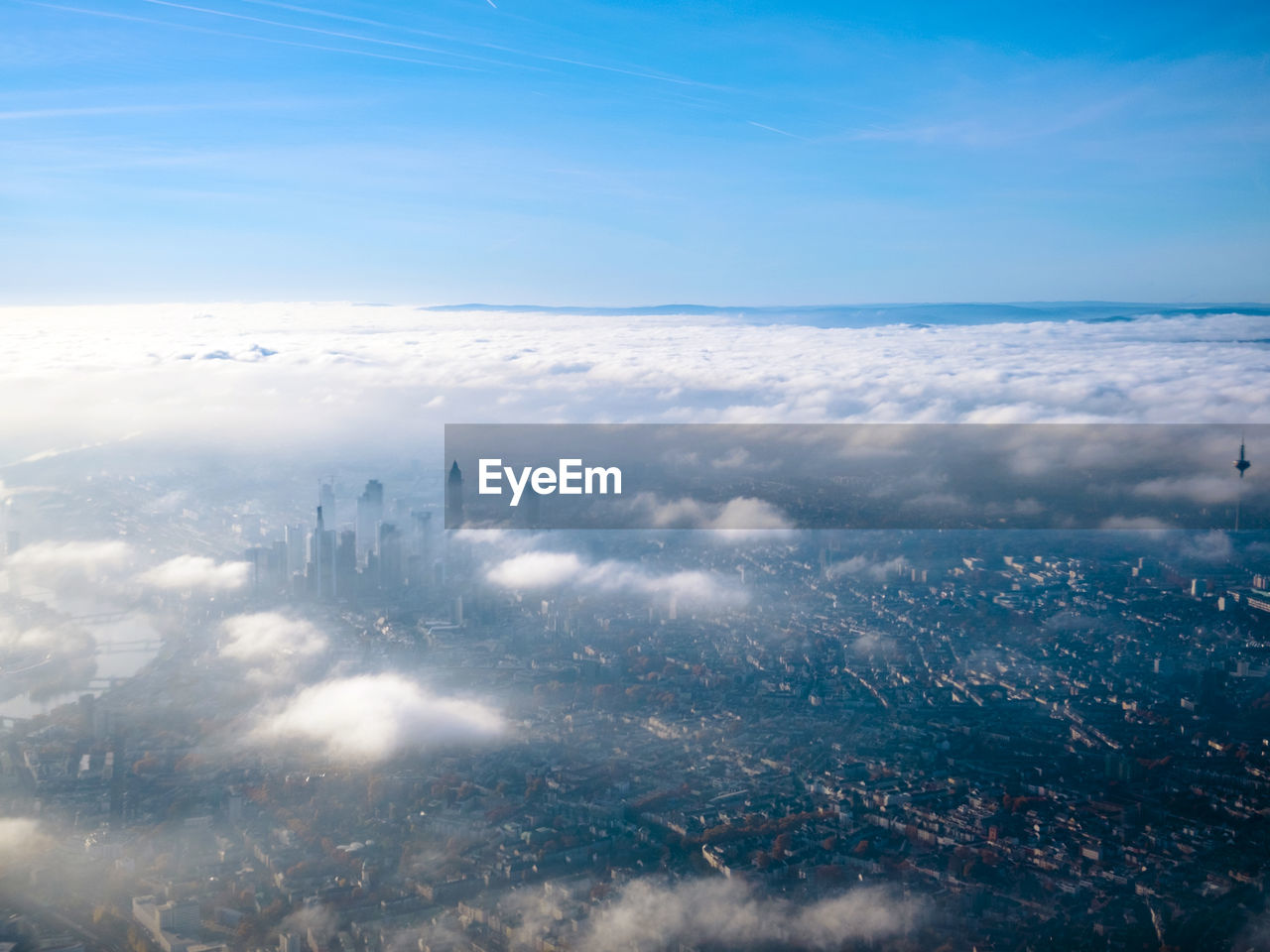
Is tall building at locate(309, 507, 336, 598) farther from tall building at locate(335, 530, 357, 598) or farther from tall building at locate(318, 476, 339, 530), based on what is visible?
tall building at locate(318, 476, 339, 530)

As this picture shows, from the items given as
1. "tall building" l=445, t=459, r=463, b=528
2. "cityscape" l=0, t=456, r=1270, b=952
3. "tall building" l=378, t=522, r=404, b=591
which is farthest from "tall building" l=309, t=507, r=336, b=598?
"tall building" l=445, t=459, r=463, b=528

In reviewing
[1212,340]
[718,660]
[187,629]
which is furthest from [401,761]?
[1212,340]

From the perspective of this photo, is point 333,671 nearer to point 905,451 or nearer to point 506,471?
point 506,471

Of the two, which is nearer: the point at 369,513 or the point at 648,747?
the point at 648,747

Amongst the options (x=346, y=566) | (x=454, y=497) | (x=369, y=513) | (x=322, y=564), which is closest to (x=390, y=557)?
(x=346, y=566)

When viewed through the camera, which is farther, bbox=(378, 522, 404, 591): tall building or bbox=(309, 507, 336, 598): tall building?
bbox=(378, 522, 404, 591): tall building

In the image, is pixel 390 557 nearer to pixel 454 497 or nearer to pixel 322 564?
pixel 322 564

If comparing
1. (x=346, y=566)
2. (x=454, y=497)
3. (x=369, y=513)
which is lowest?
(x=346, y=566)

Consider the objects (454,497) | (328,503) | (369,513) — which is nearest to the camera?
(369,513)
